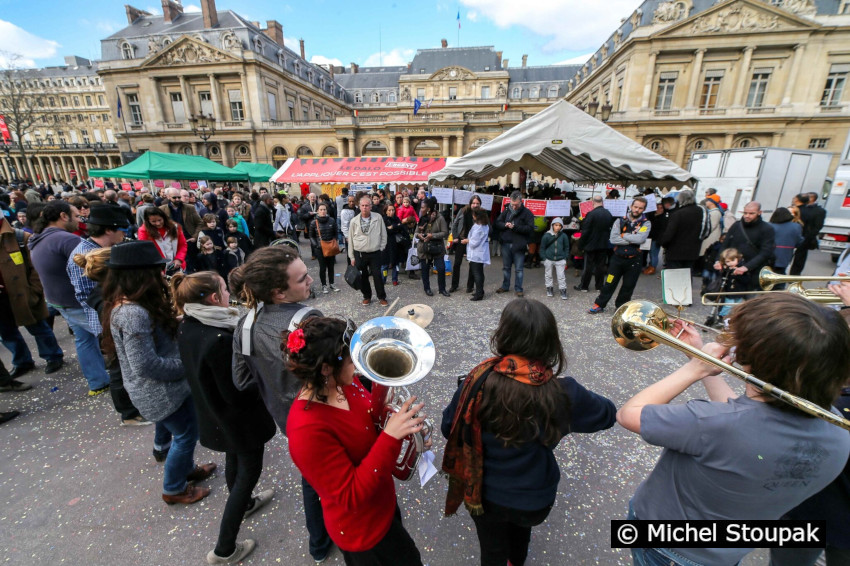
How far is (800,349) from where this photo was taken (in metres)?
0.91

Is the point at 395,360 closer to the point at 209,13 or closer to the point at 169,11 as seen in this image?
the point at 209,13

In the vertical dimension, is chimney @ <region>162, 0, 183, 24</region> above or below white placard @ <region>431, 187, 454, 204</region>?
above

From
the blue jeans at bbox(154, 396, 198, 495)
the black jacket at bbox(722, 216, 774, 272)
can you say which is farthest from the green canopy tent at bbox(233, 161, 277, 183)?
the black jacket at bbox(722, 216, 774, 272)

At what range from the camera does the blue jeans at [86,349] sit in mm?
3516

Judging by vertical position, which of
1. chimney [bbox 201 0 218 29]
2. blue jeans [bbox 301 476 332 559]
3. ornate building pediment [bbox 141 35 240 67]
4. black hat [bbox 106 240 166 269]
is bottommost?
blue jeans [bbox 301 476 332 559]

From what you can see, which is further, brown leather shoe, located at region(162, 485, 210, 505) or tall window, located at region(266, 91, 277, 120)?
Answer: tall window, located at region(266, 91, 277, 120)

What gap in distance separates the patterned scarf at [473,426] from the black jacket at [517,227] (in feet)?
17.2

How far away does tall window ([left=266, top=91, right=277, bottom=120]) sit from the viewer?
117 feet

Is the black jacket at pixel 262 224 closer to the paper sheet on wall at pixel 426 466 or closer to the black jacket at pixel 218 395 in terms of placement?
the black jacket at pixel 218 395

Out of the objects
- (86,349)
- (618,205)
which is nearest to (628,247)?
(618,205)

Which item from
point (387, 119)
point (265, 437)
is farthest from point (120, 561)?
point (387, 119)

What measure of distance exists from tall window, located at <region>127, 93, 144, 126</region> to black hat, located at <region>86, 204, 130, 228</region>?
45.3m

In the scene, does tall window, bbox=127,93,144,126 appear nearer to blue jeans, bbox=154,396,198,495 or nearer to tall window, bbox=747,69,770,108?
blue jeans, bbox=154,396,198,495

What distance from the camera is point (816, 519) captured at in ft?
4.55
